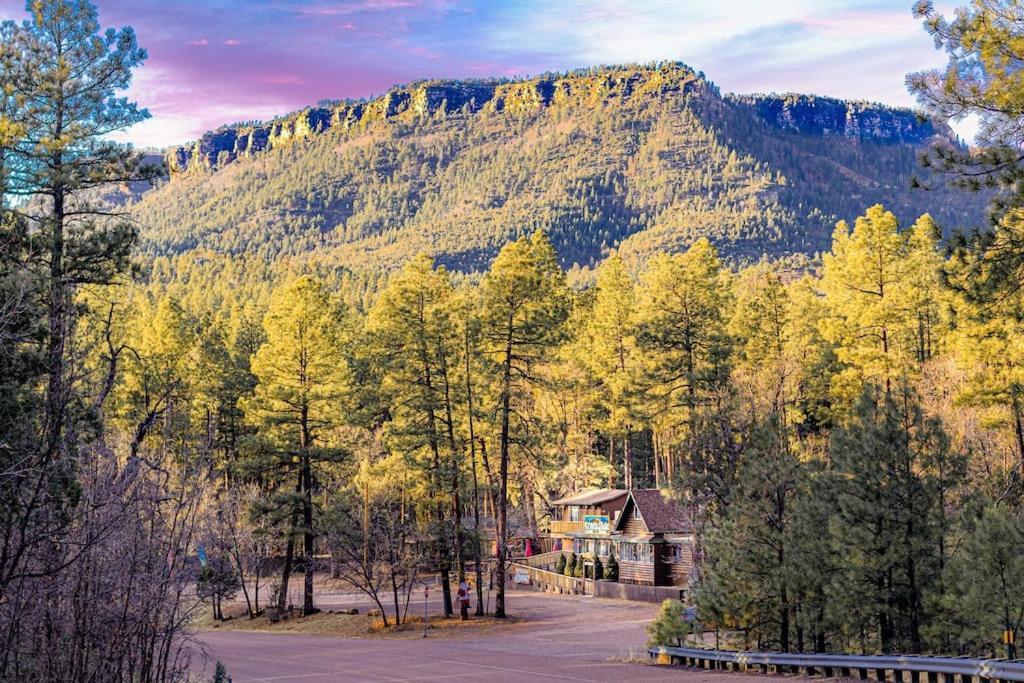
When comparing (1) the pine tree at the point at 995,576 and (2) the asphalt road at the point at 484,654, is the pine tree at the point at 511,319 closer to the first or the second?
(2) the asphalt road at the point at 484,654

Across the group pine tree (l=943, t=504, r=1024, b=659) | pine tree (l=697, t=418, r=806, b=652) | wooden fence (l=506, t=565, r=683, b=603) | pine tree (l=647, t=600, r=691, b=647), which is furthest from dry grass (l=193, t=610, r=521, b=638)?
Result: pine tree (l=943, t=504, r=1024, b=659)

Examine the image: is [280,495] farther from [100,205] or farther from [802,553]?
[802,553]

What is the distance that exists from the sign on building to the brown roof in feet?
2.53

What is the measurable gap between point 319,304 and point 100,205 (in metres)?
20.1

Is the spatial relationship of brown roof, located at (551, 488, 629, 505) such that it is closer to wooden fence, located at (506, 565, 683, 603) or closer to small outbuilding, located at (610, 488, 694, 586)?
small outbuilding, located at (610, 488, 694, 586)

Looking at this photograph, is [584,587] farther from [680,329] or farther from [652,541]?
[680,329]

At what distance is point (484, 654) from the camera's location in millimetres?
30141

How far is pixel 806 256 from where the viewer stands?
194 meters

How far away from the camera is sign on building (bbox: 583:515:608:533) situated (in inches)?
2126

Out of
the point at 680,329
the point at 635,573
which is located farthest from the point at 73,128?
the point at 635,573

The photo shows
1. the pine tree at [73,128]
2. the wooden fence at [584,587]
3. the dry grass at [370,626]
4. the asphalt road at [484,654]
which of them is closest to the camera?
the pine tree at [73,128]

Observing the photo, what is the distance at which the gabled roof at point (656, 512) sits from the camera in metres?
48.8

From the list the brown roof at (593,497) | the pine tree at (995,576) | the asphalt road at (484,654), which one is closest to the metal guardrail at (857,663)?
the asphalt road at (484,654)

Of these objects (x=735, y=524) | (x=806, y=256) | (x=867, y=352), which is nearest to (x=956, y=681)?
(x=735, y=524)
